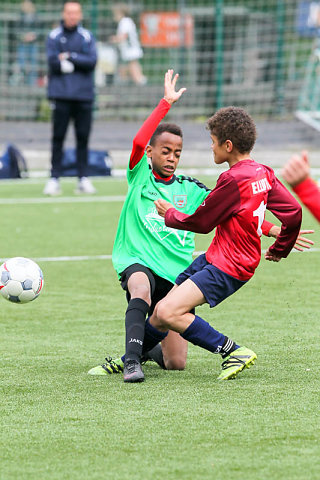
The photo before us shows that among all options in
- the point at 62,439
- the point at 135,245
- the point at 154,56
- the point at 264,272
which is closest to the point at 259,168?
the point at 135,245

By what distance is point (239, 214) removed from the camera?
470 cm

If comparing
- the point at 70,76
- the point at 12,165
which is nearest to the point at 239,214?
the point at 70,76

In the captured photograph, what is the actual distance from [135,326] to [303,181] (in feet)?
6.01

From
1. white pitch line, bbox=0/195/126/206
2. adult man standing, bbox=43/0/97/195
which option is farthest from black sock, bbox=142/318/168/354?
adult man standing, bbox=43/0/97/195

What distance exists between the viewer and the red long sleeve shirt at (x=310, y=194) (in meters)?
3.33

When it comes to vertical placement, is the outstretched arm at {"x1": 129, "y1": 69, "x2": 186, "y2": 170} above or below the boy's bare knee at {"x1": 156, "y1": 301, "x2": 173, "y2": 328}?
above

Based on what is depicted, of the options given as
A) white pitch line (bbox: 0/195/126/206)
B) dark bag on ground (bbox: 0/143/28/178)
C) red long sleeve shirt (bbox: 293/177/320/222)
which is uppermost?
red long sleeve shirt (bbox: 293/177/320/222)

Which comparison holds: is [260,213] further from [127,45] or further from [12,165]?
[127,45]

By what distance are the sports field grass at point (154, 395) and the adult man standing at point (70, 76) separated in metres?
5.06

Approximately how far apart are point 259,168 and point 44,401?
157 centimetres

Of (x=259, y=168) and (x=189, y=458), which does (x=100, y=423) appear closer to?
(x=189, y=458)

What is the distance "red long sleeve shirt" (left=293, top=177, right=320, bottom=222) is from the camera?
333cm

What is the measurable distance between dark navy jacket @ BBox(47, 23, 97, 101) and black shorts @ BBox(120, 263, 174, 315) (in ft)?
25.1

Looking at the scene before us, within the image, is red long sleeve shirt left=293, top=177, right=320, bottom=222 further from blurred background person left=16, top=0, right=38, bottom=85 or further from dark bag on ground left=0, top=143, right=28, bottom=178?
blurred background person left=16, top=0, right=38, bottom=85
